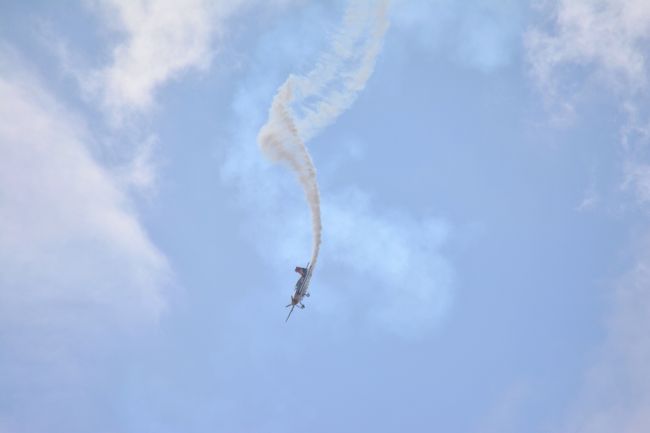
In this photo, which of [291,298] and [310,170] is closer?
[310,170]

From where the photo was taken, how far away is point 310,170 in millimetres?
66000

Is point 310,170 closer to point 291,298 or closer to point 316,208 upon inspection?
point 316,208

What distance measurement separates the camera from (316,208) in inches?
2675

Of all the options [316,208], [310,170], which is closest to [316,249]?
[316,208]

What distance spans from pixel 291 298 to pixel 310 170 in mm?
20313

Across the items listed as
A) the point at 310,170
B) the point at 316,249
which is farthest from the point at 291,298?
the point at 310,170

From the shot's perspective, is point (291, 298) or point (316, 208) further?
point (291, 298)

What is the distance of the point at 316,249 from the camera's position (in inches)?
2756

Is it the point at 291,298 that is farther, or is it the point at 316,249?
the point at 291,298

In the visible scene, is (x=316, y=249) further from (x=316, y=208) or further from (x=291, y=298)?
(x=291, y=298)

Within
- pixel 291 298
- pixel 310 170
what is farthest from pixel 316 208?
pixel 291 298

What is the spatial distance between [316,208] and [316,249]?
4881mm

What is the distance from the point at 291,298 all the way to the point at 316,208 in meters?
16.4

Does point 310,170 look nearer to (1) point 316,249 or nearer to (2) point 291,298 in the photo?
(1) point 316,249
